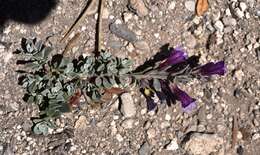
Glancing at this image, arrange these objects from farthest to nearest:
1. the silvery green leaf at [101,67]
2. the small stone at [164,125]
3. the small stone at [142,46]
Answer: the small stone at [142,46] < the small stone at [164,125] < the silvery green leaf at [101,67]

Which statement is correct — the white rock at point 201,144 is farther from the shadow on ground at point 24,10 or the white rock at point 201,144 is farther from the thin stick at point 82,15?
the shadow on ground at point 24,10

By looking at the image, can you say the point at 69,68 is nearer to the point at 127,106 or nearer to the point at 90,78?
the point at 90,78

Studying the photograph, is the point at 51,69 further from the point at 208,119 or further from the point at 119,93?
the point at 208,119

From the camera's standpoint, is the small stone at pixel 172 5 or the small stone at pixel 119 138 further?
the small stone at pixel 172 5

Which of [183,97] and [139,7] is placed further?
[139,7]

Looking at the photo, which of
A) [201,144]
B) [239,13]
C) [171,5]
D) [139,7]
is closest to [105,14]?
→ [139,7]

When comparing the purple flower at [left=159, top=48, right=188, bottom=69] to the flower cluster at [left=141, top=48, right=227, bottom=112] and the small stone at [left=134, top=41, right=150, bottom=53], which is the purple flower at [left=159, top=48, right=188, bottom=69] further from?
the small stone at [left=134, top=41, right=150, bottom=53]

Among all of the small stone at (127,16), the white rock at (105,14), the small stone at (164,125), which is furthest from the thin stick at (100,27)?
the small stone at (164,125)
